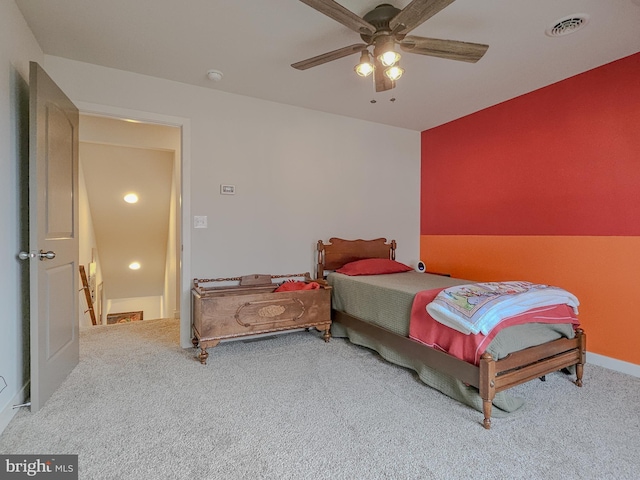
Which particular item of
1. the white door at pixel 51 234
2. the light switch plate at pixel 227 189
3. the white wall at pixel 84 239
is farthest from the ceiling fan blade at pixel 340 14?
the white wall at pixel 84 239

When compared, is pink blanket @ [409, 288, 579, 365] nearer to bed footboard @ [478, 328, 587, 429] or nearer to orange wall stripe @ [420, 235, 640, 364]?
bed footboard @ [478, 328, 587, 429]

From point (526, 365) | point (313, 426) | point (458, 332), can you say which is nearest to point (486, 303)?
point (458, 332)

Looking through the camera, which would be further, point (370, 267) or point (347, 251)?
point (347, 251)

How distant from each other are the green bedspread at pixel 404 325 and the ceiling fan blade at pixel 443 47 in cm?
159

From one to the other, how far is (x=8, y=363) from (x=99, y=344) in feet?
4.16

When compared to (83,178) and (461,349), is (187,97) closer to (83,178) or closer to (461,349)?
(83,178)

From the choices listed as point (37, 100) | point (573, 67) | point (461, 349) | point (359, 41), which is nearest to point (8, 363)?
point (37, 100)

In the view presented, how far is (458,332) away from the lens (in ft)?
6.40

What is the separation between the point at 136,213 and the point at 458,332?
16.0ft

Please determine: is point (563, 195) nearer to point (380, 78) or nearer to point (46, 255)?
point (380, 78)

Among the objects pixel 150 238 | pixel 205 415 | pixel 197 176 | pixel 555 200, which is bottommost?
pixel 205 415

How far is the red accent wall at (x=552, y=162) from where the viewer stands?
8.06 ft

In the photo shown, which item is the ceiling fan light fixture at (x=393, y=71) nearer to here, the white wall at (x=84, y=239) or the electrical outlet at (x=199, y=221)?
the electrical outlet at (x=199, y=221)

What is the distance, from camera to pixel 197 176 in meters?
2.95
